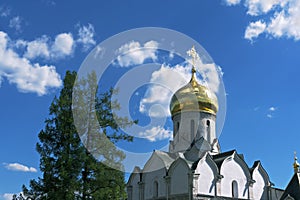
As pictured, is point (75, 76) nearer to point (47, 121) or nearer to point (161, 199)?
point (47, 121)

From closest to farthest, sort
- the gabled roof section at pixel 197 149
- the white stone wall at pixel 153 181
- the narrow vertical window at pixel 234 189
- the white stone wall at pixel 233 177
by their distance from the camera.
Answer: the white stone wall at pixel 233 177
the narrow vertical window at pixel 234 189
the white stone wall at pixel 153 181
the gabled roof section at pixel 197 149

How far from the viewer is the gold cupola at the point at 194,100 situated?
90.8 feet

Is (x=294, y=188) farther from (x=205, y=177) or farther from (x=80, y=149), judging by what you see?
(x=80, y=149)

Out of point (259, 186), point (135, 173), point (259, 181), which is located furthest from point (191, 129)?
point (259, 186)

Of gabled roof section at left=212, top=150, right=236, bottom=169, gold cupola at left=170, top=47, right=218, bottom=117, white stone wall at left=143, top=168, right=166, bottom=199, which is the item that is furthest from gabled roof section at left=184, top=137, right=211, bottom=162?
gold cupola at left=170, top=47, right=218, bottom=117

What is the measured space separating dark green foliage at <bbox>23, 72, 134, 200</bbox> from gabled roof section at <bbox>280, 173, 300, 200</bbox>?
48.4 ft

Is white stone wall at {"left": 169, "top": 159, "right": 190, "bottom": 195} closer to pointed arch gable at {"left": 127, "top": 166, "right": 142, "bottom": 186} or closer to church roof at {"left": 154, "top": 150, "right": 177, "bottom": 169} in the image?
church roof at {"left": 154, "top": 150, "right": 177, "bottom": 169}

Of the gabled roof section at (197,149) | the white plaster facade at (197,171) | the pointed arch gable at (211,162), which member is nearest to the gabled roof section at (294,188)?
the white plaster facade at (197,171)

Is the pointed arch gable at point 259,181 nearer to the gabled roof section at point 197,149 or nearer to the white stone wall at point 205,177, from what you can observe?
the gabled roof section at point 197,149

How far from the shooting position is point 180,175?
78.9 feet

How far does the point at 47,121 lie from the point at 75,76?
5.86 ft

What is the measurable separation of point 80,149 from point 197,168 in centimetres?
1223

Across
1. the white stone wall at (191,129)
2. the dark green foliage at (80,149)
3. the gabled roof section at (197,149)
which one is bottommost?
the dark green foliage at (80,149)

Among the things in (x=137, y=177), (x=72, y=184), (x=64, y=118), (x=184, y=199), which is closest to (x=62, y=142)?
(x=64, y=118)
